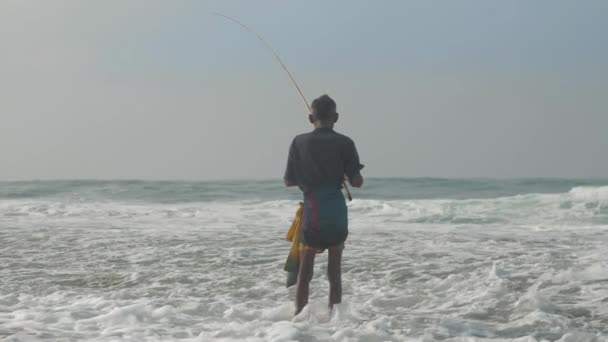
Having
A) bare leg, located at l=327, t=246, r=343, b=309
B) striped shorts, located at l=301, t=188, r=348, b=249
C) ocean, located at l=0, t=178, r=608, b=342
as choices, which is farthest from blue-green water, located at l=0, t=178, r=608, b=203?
striped shorts, located at l=301, t=188, r=348, b=249

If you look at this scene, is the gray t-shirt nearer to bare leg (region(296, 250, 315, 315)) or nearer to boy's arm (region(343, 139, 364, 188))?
boy's arm (region(343, 139, 364, 188))

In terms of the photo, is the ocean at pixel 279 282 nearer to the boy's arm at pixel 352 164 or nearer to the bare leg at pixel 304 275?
the bare leg at pixel 304 275

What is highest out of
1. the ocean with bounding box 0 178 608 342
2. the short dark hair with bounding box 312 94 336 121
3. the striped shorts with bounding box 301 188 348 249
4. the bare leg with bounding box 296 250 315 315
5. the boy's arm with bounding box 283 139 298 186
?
the short dark hair with bounding box 312 94 336 121

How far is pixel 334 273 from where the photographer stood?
4934 mm

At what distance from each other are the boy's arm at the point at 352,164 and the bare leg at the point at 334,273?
21.0 inches

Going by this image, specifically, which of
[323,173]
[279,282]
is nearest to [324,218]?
[323,173]

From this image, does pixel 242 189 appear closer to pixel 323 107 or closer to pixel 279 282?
pixel 279 282

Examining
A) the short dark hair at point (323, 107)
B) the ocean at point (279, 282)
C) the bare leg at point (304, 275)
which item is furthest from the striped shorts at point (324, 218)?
the ocean at point (279, 282)

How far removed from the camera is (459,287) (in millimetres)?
6578

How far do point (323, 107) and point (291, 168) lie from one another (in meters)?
0.48

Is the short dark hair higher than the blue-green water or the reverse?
higher

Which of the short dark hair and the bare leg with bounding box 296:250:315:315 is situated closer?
the short dark hair

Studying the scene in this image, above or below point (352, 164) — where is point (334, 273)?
below

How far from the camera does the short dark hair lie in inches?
184
